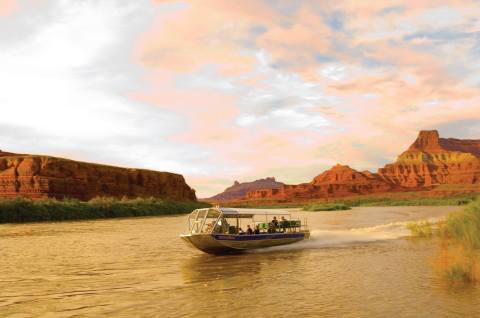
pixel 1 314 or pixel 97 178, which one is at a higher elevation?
pixel 97 178

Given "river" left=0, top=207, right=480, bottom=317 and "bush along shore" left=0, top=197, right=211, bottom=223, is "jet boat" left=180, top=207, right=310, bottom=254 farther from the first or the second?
"bush along shore" left=0, top=197, right=211, bottom=223

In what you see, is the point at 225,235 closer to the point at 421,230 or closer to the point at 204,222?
the point at 204,222

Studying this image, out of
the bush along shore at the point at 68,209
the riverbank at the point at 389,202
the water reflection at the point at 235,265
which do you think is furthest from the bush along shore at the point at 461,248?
the riverbank at the point at 389,202

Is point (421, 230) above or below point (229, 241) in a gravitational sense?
below

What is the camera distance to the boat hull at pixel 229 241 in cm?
2169

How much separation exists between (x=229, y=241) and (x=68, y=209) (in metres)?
42.3

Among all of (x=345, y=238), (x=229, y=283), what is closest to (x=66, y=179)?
(x=345, y=238)

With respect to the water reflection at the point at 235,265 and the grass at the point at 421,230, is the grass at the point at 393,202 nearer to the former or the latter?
the grass at the point at 421,230

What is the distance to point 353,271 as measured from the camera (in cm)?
1694

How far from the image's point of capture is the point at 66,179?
91250mm

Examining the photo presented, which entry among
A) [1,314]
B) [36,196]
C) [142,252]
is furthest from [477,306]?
[36,196]

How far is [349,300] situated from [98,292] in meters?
7.37

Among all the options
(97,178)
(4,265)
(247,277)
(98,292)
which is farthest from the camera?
(97,178)

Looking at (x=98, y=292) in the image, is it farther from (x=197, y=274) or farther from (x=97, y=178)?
(x=97, y=178)
